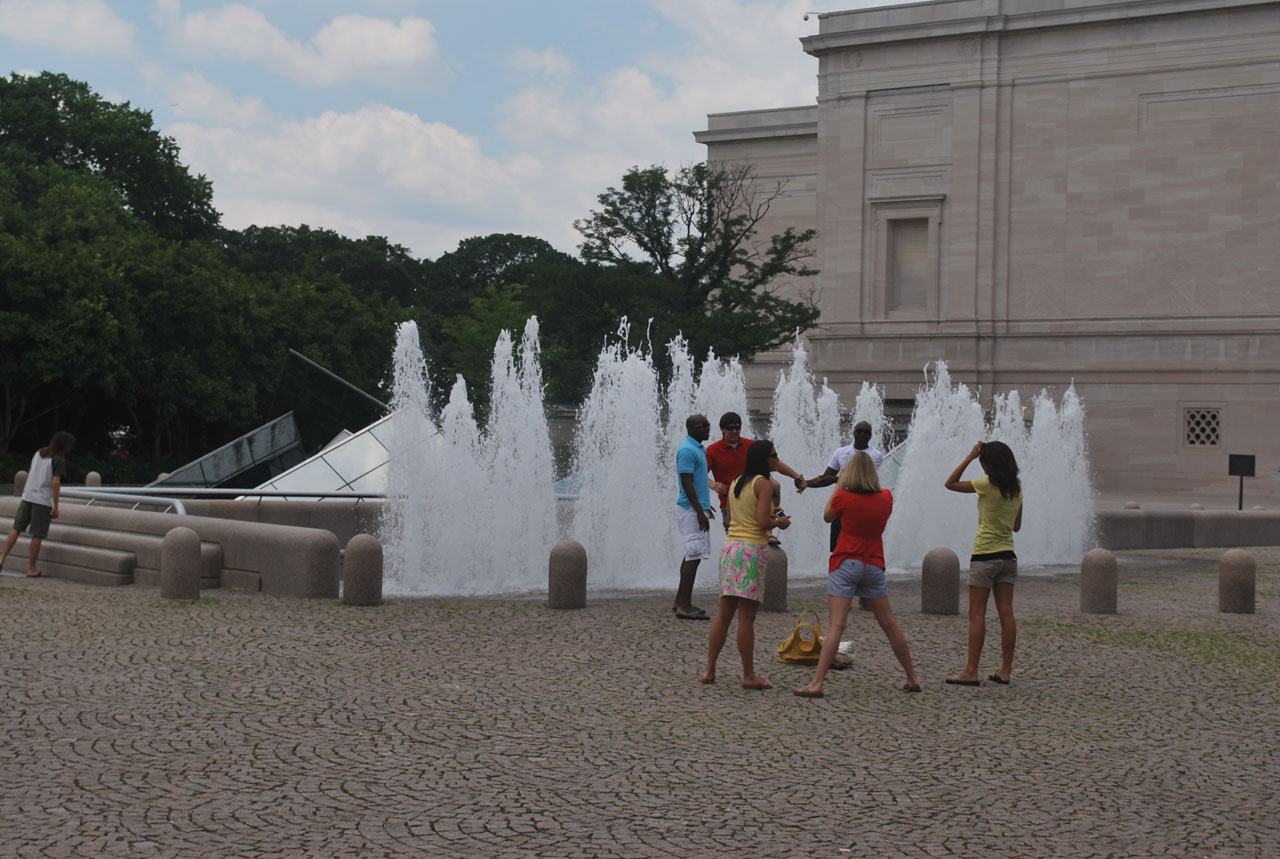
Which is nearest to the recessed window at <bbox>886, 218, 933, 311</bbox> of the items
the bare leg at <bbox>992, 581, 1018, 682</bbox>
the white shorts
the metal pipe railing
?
the metal pipe railing

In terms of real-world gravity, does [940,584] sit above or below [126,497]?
below

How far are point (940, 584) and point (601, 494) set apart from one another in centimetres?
581

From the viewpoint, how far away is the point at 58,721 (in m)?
8.00

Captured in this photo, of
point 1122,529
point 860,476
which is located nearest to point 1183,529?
point 1122,529

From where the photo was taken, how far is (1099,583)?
562 inches

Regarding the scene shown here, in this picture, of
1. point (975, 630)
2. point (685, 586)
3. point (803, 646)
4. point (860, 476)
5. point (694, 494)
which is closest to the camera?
point (860, 476)

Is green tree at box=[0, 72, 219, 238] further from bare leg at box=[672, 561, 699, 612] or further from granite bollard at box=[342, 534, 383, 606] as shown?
bare leg at box=[672, 561, 699, 612]

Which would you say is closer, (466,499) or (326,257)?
(466,499)

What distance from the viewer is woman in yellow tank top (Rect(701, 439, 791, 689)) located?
9164mm

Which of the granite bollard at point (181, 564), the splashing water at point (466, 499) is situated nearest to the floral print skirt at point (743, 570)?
the granite bollard at point (181, 564)

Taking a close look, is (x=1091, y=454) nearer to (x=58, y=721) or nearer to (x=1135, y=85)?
(x=1135, y=85)

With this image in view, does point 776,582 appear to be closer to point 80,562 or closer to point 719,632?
point 719,632

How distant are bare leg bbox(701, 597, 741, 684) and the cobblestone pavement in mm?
242

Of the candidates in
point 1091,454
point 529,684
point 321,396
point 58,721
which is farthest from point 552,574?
point 1091,454
